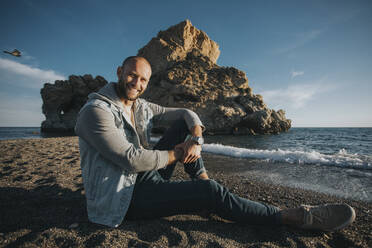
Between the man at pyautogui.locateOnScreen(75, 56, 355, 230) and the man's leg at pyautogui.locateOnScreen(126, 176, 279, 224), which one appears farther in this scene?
the man's leg at pyautogui.locateOnScreen(126, 176, 279, 224)

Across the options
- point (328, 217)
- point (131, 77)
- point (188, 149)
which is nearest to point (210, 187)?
point (188, 149)

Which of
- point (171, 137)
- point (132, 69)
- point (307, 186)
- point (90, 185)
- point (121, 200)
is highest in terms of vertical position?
point (132, 69)

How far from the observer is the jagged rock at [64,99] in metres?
35.6

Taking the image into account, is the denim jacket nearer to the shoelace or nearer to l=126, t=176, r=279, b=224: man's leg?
l=126, t=176, r=279, b=224: man's leg

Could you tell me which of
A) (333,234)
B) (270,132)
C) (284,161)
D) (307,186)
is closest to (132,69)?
(333,234)

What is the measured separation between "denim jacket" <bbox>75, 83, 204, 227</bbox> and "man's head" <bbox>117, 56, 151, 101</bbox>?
24 centimetres

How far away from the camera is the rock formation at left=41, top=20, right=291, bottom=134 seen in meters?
27.7

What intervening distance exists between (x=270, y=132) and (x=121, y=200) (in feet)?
109

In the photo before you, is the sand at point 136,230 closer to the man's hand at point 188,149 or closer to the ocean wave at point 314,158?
the man's hand at point 188,149

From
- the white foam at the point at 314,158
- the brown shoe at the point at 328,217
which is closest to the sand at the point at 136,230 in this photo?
the brown shoe at the point at 328,217

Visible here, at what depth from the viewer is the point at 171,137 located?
2.11m

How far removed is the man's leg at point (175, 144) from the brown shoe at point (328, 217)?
1.19 meters

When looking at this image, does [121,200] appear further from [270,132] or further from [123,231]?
[270,132]

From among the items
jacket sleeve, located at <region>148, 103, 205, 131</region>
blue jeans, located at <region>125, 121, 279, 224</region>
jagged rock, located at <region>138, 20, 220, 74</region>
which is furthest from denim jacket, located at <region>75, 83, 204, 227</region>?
jagged rock, located at <region>138, 20, 220, 74</region>
